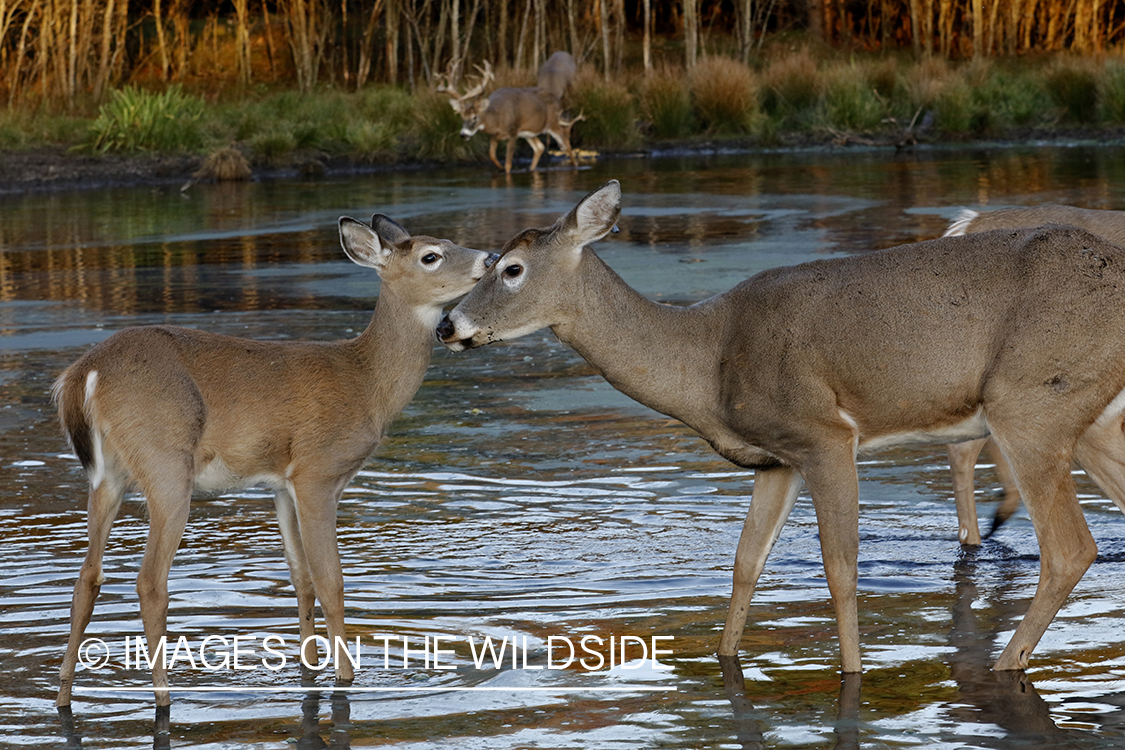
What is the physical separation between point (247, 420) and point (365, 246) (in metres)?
1.10

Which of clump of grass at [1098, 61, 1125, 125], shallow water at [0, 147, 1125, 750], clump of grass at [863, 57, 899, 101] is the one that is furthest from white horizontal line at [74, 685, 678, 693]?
clump of grass at [863, 57, 899, 101]

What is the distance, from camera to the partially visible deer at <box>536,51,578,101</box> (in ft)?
108

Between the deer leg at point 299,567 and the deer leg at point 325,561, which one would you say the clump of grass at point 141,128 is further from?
the deer leg at point 325,561

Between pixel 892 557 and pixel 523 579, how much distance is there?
1.70 meters

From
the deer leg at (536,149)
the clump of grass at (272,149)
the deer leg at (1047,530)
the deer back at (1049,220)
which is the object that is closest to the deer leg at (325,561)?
the deer leg at (1047,530)

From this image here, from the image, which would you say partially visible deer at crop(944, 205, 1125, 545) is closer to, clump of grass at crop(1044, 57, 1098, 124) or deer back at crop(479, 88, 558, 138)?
deer back at crop(479, 88, 558, 138)

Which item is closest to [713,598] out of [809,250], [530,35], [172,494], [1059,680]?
[1059,680]

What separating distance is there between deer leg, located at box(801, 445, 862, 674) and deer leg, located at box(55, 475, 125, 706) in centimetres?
265

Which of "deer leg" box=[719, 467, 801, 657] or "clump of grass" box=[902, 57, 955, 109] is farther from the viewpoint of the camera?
"clump of grass" box=[902, 57, 955, 109]

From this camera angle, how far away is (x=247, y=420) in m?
6.47

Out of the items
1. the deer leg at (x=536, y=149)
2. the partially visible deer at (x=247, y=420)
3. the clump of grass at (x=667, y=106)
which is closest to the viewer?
the partially visible deer at (x=247, y=420)

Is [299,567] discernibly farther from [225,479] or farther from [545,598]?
[545,598]

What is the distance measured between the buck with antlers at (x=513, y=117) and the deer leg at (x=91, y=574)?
79.0 ft

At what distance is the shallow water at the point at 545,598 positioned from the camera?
5707 mm
